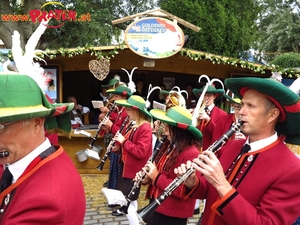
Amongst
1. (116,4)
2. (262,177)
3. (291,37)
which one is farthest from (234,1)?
(262,177)

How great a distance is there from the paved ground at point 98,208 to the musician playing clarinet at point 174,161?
6.36ft

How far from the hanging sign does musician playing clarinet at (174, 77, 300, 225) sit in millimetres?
4508

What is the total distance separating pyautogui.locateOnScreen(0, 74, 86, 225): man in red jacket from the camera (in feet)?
4.74

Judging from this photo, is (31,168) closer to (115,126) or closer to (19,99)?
(19,99)

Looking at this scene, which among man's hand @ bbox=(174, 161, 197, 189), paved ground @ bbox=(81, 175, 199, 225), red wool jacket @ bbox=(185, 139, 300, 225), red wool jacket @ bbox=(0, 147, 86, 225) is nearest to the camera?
red wool jacket @ bbox=(0, 147, 86, 225)

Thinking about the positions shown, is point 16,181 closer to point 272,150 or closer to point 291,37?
point 272,150

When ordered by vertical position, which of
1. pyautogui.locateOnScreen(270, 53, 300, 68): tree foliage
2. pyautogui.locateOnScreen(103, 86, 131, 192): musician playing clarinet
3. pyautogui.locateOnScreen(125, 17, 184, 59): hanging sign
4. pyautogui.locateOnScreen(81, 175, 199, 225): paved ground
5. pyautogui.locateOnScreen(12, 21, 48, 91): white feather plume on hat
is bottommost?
pyautogui.locateOnScreen(81, 175, 199, 225): paved ground

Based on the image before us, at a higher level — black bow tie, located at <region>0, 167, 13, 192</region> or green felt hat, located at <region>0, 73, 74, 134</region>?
green felt hat, located at <region>0, 73, 74, 134</region>

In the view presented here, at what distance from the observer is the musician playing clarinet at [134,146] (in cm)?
428

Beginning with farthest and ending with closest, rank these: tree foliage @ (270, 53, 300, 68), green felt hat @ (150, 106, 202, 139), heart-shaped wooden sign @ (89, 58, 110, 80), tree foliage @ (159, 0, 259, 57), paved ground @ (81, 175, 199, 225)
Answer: tree foliage @ (270, 53, 300, 68), tree foliage @ (159, 0, 259, 57), heart-shaped wooden sign @ (89, 58, 110, 80), paved ground @ (81, 175, 199, 225), green felt hat @ (150, 106, 202, 139)

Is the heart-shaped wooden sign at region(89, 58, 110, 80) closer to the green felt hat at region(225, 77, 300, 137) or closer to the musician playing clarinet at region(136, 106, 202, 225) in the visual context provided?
the musician playing clarinet at region(136, 106, 202, 225)

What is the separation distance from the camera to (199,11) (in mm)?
15805

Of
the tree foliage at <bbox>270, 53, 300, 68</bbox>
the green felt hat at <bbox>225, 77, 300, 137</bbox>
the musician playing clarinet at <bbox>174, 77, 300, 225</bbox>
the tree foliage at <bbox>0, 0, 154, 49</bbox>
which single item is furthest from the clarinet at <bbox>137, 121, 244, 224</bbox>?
the tree foliage at <bbox>270, 53, 300, 68</bbox>

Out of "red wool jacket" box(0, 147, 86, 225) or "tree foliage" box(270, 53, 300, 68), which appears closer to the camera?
"red wool jacket" box(0, 147, 86, 225)
